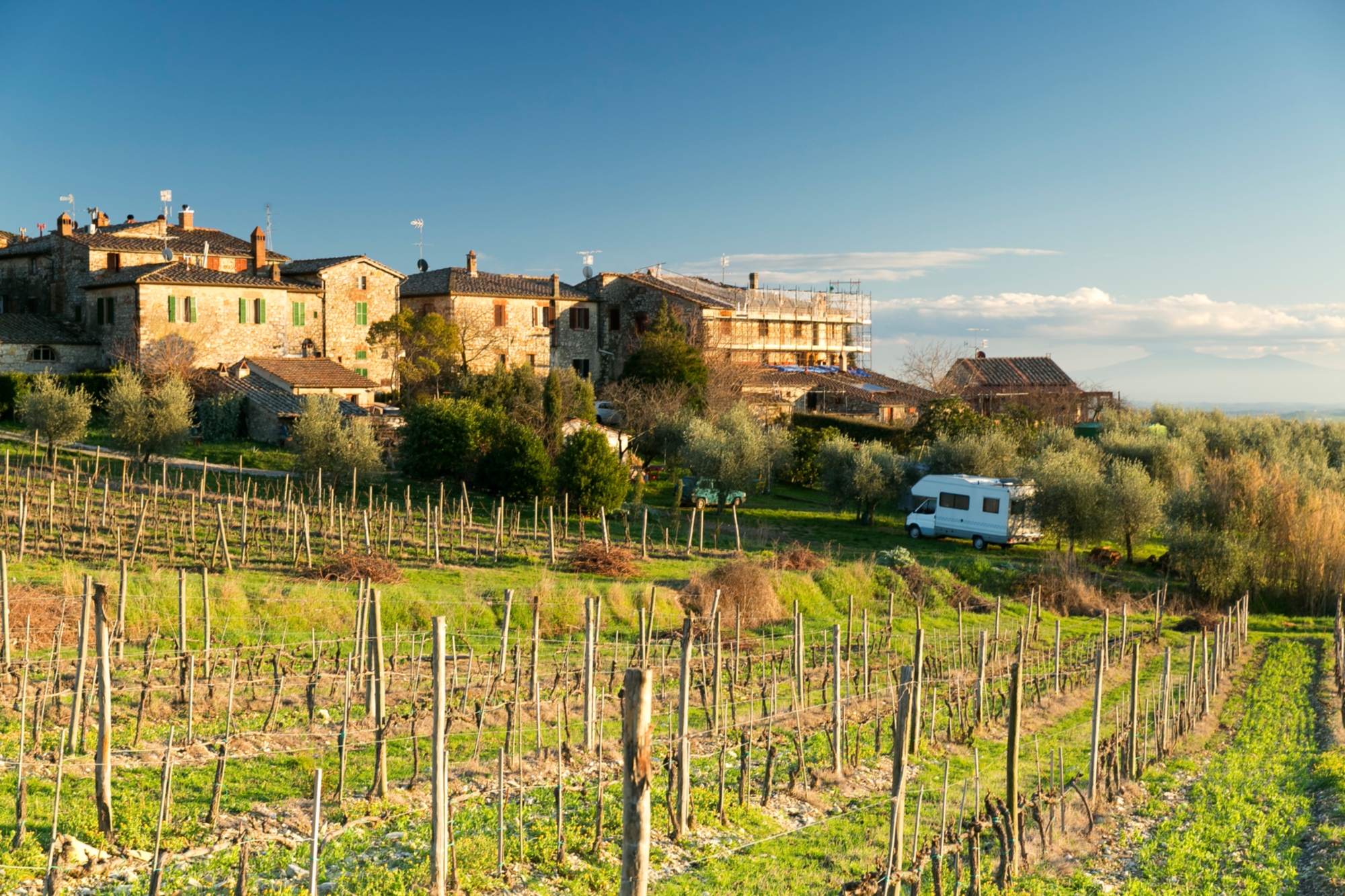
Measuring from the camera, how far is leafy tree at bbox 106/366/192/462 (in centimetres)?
2986

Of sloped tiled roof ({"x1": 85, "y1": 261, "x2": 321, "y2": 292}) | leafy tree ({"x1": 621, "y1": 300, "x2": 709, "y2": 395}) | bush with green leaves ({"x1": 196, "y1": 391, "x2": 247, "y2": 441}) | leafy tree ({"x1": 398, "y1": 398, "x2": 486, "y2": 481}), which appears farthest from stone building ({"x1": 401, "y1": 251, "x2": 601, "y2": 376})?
leafy tree ({"x1": 398, "y1": 398, "x2": 486, "y2": 481})

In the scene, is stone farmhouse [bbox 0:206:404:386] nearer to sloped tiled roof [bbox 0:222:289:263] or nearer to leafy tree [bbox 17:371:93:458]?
sloped tiled roof [bbox 0:222:289:263]

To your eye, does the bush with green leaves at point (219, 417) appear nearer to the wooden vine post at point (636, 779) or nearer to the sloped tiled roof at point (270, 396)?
the sloped tiled roof at point (270, 396)

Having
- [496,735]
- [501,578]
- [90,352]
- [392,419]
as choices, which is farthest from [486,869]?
[90,352]

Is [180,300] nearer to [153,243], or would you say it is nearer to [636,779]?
[153,243]

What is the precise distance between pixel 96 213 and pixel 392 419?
2547cm

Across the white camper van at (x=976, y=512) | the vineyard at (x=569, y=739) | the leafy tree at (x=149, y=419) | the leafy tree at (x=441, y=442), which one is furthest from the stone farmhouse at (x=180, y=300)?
the white camper van at (x=976, y=512)

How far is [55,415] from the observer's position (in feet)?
97.7

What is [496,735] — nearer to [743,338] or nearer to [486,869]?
[486,869]

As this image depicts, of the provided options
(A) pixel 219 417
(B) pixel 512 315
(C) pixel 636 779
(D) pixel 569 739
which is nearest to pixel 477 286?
(B) pixel 512 315

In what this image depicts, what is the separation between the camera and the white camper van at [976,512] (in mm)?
33281

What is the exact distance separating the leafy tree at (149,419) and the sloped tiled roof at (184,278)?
488 inches

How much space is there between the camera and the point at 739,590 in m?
22.3

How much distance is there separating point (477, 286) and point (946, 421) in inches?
967
